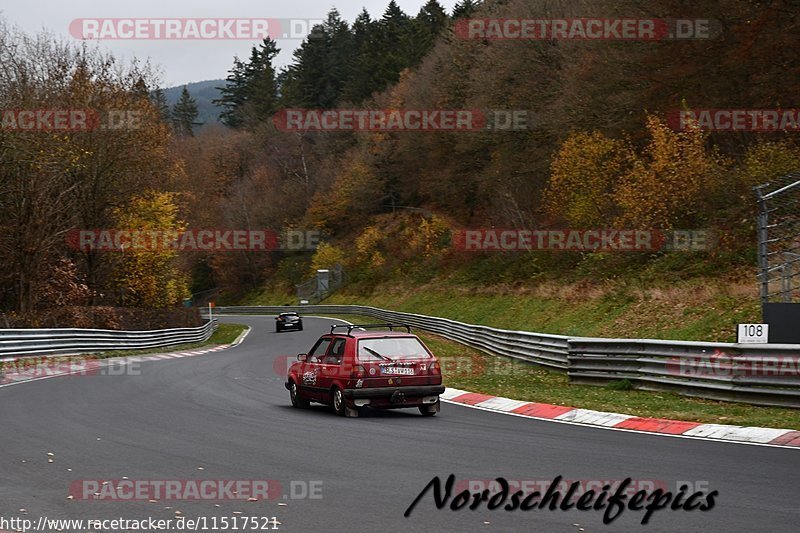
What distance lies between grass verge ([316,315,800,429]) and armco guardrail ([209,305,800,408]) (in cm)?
20

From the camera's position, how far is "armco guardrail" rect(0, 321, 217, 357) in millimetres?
25984

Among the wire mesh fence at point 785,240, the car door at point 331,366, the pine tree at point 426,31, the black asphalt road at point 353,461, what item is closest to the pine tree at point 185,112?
the pine tree at point 426,31

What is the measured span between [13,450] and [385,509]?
539cm

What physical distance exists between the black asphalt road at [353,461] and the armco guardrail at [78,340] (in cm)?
1063

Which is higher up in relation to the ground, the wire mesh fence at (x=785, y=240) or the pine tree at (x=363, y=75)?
the pine tree at (x=363, y=75)

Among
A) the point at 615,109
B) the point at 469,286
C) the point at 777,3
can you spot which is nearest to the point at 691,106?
the point at 615,109

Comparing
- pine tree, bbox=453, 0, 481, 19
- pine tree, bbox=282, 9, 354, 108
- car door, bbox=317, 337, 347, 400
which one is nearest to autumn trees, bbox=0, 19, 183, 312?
car door, bbox=317, 337, 347, 400

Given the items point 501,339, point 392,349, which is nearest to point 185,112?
point 501,339

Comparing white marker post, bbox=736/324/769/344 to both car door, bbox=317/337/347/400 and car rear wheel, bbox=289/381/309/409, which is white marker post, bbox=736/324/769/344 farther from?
car rear wheel, bbox=289/381/309/409

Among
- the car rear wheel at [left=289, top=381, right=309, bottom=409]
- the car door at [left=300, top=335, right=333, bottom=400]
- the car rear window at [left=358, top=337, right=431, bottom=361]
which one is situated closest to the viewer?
the car rear window at [left=358, top=337, right=431, bottom=361]

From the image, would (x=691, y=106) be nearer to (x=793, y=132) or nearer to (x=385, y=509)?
(x=793, y=132)

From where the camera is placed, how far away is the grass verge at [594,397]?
42.2ft

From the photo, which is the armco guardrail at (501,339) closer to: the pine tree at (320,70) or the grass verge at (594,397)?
the grass verge at (594,397)

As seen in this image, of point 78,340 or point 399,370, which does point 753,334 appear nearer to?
point 399,370
